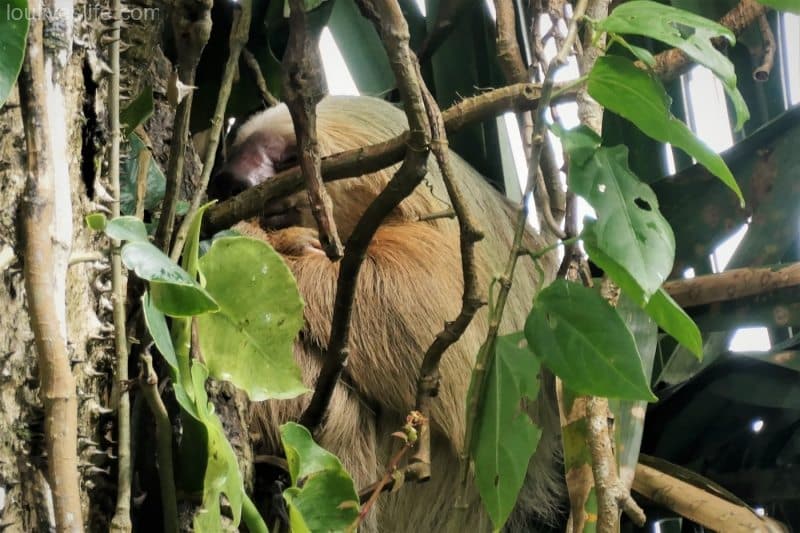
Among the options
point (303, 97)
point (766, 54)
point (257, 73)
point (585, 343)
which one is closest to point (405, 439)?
point (585, 343)

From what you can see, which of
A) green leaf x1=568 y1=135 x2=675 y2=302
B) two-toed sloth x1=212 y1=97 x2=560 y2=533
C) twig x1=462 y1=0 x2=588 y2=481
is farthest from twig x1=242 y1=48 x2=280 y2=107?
green leaf x1=568 y1=135 x2=675 y2=302

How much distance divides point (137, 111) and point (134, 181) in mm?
73

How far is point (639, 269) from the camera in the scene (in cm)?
75

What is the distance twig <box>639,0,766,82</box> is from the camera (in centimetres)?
130

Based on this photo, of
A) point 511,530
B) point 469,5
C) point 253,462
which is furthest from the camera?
point 469,5

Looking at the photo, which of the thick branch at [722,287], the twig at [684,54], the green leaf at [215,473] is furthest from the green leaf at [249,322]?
the thick branch at [722,287]

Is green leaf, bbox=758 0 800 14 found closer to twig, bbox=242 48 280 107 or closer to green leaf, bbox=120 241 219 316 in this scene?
green leaf, bbox=120 241 219 316

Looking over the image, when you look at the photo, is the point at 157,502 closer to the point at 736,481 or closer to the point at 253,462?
the point at 253,462

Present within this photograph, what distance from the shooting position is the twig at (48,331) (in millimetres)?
679

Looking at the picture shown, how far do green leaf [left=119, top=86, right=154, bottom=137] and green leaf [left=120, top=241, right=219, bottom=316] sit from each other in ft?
1.12

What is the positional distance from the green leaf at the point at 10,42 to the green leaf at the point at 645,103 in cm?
45

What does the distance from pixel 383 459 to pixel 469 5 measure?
0.89m

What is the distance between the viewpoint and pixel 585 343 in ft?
2.73

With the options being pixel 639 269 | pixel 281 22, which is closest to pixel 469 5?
pixel 281 22
